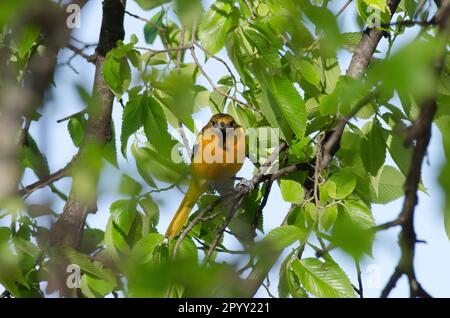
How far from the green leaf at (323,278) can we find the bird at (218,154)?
5.28ft

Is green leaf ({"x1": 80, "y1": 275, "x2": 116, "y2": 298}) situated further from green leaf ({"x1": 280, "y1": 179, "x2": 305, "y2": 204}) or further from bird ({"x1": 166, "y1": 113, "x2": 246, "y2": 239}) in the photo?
bird ({"x1": 166, "y1": 113, "x2": 246, "y2": 239})

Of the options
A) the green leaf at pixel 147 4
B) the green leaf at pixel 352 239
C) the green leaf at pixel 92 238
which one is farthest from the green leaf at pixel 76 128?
the green leaf at pixel 352 239

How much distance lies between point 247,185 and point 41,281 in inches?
38.1

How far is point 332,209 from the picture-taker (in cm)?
245

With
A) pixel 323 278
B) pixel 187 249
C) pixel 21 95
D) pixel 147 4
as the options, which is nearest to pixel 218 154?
pixel 147 4

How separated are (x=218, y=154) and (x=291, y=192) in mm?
2750

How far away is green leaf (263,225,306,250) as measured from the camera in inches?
84.6

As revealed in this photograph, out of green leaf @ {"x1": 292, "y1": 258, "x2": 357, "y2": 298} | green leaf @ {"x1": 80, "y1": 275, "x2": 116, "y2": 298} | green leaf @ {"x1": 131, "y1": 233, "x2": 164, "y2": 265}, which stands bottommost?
green leaf @ {"x1": 80, "y1": 275, "x2": 116, "y2": 298}

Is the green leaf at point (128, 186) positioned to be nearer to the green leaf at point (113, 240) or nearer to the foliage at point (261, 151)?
the foliage at point (261, 151)

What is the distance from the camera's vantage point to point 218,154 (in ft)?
17.4

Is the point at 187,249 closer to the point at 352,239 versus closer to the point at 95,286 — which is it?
the point at 95,286

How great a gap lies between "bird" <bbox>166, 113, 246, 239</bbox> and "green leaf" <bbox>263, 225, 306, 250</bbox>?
172 cm

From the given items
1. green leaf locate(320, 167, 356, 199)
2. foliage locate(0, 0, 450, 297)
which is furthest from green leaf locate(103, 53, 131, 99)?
green leaf locate(320, 167, 356, 199)
